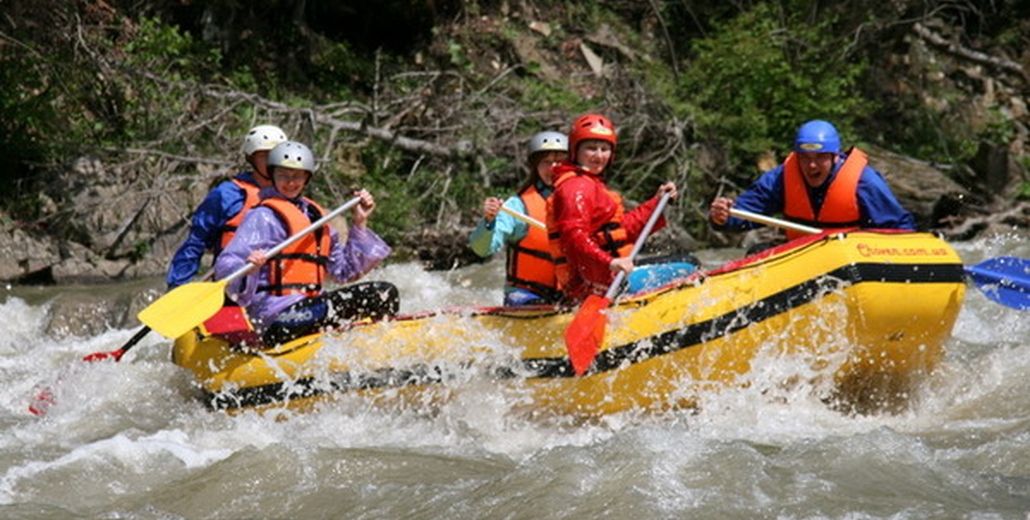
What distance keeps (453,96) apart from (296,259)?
246 inches

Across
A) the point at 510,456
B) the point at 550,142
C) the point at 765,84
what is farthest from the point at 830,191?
the point at 765,84

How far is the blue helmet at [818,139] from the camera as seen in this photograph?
20.5ft

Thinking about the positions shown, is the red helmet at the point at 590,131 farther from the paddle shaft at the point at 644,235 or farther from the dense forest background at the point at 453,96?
the dense forest background at the point at 453,96

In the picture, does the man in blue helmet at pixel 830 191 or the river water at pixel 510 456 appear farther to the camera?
the man in blue helmet at pixel 830 191

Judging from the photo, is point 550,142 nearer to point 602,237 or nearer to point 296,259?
point 602,237

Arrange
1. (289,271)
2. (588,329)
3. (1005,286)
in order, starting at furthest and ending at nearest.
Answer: (289,271)
(1005,286)
(588,329)

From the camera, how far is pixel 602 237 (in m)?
6.10

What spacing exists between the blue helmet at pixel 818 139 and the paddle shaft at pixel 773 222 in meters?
0.37

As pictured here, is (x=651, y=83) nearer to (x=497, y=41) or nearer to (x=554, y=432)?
(x=497, y=41)

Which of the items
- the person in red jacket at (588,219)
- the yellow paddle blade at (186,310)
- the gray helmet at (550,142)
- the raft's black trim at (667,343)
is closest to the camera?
the raft's black trim at (667,343)

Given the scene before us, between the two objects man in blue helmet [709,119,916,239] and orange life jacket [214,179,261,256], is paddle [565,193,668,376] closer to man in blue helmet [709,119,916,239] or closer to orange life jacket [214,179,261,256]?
man in blue helmet [709,119,916,239]

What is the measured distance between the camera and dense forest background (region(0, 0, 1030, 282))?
1152 cm

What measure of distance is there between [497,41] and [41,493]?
34.4 feet

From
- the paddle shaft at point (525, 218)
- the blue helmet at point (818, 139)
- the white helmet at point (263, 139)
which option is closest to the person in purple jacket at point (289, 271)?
the white helmet at point (263, 139)
